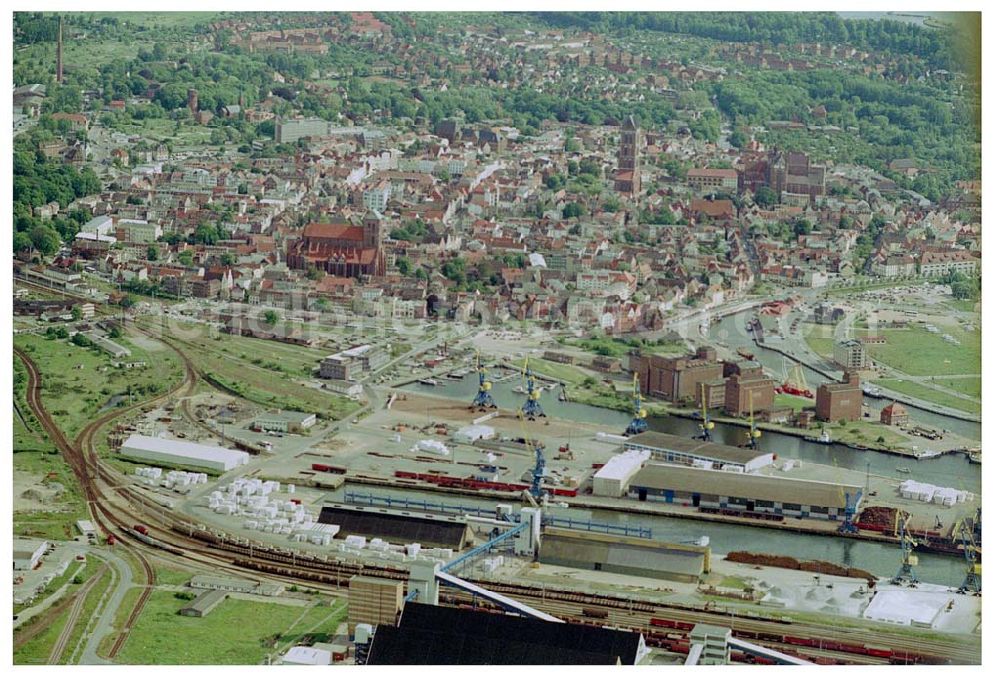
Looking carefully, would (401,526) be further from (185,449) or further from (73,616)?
(185,449)

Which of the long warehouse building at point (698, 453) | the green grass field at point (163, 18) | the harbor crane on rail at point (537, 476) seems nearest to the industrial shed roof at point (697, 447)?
the long warehouse building at point (698, 453)

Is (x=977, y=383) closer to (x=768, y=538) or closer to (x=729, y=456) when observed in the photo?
(x=729, y=456)

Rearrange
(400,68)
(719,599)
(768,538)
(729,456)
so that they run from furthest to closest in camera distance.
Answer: (400,68)
(729,456)
(768,538)
(719,599)

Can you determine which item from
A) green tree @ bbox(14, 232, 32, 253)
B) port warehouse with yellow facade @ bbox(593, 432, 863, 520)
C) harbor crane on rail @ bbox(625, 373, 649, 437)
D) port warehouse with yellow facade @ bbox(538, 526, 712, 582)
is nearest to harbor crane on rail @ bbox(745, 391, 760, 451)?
harbor crane on rail @ bbox(625, 373, 649, 437)

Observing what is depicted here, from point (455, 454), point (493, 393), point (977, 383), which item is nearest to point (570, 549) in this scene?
point (455, 454)

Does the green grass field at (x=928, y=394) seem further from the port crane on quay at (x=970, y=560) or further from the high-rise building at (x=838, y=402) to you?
the port crane on quay at (x=970, y=560)

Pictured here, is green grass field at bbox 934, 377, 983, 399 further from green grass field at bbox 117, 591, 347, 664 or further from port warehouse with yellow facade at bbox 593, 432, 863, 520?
green grass field at bbox 117, 591, 347, 664

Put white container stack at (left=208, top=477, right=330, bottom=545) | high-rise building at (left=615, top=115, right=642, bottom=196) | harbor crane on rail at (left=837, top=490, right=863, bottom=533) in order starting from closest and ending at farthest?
white container stack at (left=208, top=477, right=330, bottom=545) → harbor crane on rail at (left=837, top=490, right=863, bottom=533) → high-rise building at (left=615, top=115, right=642, bottom=196)
